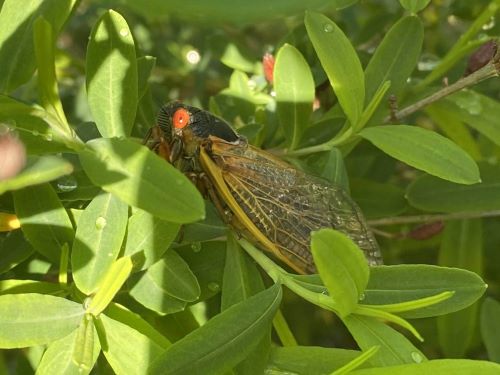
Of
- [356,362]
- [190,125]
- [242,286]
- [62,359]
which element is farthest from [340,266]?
[190,125]

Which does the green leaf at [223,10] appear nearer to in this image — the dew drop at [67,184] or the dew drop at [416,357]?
the dew drop at [67,184]

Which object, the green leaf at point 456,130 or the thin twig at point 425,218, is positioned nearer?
the thin twig at point 425,218

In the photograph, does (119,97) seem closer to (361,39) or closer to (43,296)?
(43,296)

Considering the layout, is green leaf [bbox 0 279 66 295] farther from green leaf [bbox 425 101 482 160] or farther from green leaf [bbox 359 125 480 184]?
green leaf [bbox 425 101 482 160]

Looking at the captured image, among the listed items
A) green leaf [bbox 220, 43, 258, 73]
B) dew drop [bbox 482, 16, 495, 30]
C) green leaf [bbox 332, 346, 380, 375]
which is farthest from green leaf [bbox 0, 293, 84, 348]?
dew drop [bbox 482, 16, 495, 30]

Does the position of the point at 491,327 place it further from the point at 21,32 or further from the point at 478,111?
the point at 21,32

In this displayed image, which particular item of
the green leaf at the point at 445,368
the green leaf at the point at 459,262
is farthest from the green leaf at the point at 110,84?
the green leaf at the point at 459,262

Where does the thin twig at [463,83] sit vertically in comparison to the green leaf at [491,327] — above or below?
above

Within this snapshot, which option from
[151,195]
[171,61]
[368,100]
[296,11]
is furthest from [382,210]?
[171,61]
